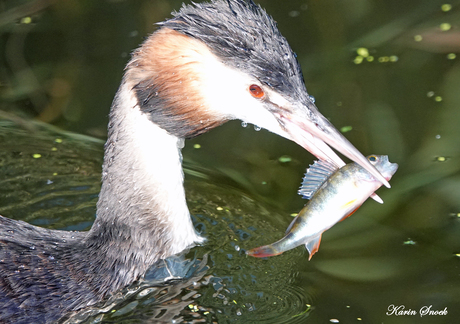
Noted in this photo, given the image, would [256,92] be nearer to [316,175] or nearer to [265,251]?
[316,175]

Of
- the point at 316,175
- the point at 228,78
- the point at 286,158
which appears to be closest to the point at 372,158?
the point at 316,175

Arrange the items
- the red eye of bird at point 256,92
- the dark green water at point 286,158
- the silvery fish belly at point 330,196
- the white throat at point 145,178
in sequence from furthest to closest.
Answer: the dark green water at point 286,158
the white throat at point 145,178
the red eye of bird at point 256,92
the silvery fish belly at point 330,196

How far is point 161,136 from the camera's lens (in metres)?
3.69

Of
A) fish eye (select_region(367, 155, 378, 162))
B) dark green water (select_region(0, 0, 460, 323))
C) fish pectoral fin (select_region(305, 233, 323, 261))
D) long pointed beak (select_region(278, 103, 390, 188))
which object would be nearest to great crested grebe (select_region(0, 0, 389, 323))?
long pointed beak (select_region(278, 103, 390, 188))

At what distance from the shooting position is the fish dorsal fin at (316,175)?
3.42m

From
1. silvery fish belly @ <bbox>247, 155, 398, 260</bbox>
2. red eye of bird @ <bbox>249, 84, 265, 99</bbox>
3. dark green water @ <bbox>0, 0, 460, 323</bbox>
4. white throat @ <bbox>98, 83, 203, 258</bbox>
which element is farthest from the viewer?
dark green water @ <bbox>0, 0, 460, 323</bbox>

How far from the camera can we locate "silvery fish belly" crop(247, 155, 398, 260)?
3344mm

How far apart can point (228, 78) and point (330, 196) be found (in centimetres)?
79

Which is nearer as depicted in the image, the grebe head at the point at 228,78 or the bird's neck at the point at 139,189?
the grebe head at the point at 228,78

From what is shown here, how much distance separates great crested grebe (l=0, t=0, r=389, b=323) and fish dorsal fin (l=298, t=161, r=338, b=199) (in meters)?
0.05

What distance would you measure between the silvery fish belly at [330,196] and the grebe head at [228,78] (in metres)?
0.07

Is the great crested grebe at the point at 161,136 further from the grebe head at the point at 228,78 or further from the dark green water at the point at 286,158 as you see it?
the dark green water at the point at 286,158

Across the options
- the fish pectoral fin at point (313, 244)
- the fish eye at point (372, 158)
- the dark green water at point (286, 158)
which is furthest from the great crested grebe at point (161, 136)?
the fish pectoral fin at point (313, 244)

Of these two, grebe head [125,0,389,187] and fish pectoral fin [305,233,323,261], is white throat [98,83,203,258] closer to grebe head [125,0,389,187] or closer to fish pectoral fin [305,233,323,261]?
grebe head [125,0,389,187]
